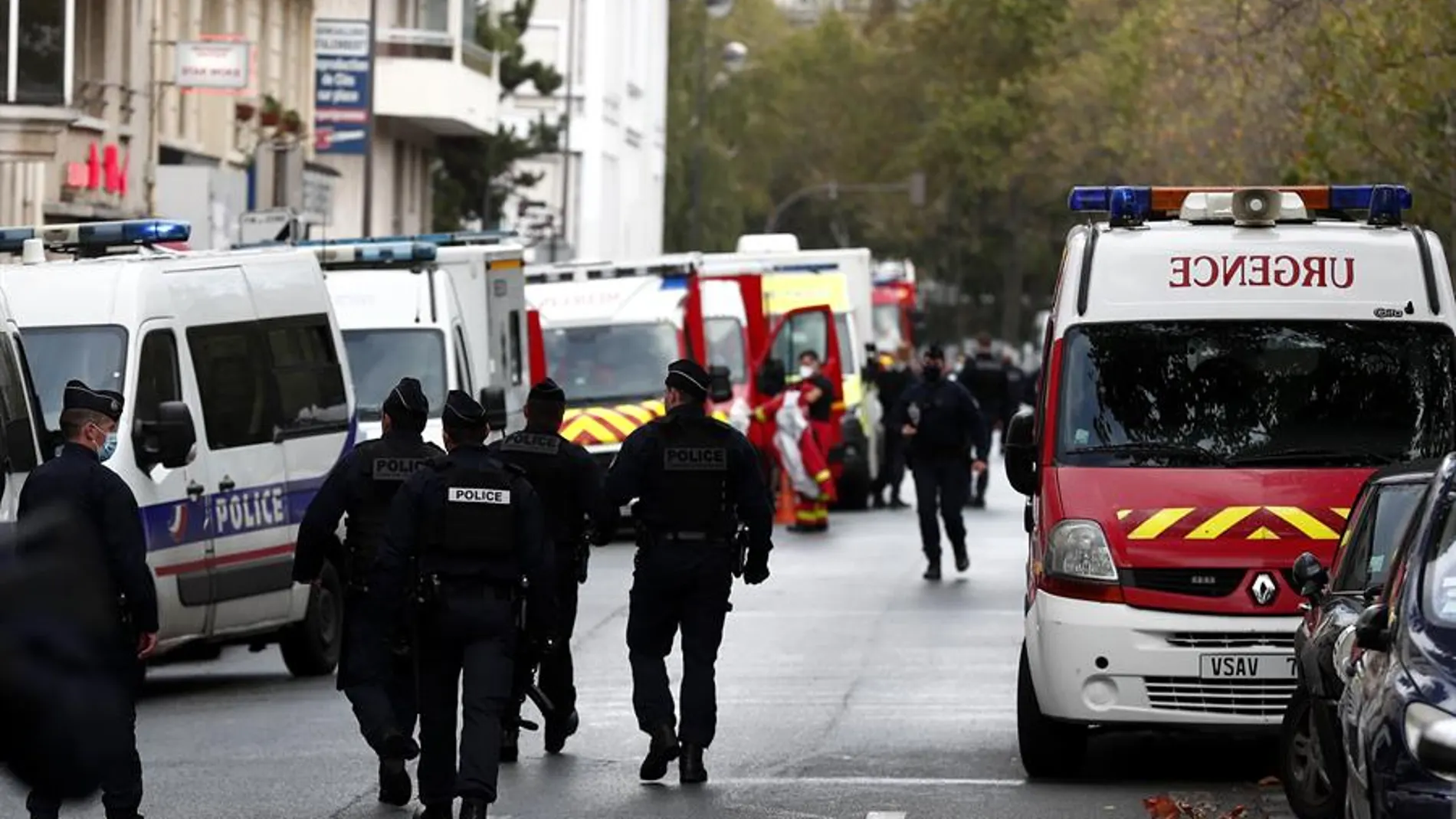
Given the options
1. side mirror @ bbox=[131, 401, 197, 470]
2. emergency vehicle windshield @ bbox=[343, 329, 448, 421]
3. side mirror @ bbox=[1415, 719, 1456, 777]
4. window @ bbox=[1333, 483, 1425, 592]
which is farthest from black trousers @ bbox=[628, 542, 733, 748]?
emergency vehicle windshield @ bbox=[343, 329, 448, 421]

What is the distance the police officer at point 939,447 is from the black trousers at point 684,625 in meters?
11.9

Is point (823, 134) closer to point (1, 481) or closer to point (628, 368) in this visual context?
point (628, 368)

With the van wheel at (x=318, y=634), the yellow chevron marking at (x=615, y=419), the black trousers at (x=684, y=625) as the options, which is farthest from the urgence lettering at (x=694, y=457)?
the yellow chevron marking at (x=615, y=419)

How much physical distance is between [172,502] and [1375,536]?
728 cm

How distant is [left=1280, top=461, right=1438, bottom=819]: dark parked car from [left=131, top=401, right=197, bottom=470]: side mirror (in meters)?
5.78

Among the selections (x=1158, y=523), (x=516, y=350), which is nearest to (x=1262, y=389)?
(x=1158, y=523)

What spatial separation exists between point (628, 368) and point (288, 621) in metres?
13.7

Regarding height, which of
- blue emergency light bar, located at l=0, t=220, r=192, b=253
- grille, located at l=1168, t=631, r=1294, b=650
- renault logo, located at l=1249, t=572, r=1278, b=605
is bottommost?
grille, located at l=1168, t=631, r=1294, b=650

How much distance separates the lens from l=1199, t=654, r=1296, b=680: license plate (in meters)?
12.4

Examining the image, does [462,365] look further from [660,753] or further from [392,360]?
[660,753]

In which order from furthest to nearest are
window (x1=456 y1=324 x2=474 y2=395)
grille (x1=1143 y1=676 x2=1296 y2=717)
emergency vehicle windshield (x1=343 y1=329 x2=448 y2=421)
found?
window (x1=456 y1=324 x2=474 y2=395) → emergency vehicle windshield (x1=343 y1=329 x2=448 y2=421) → grille (x1=1143 y1=676 x2=1296 y2=717)

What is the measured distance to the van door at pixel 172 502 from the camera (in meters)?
16.2

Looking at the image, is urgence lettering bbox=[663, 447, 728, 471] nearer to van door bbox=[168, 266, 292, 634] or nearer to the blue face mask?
the blue face mask

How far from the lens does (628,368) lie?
102 ft
